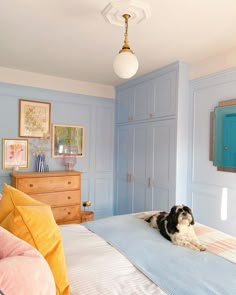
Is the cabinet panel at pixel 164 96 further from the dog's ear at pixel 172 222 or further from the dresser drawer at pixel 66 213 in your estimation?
the dresser drawer at pixel 66 213

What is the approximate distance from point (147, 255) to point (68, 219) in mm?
2286

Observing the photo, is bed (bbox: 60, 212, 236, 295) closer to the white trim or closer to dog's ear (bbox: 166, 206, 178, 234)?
dog's ear (bbox: 166, 206, 178, 234)

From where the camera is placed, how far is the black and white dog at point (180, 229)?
65.7 inches

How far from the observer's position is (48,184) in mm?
3430

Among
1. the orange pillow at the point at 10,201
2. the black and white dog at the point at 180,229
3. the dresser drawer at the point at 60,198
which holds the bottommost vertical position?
the dresser drawer at the point at 60,198

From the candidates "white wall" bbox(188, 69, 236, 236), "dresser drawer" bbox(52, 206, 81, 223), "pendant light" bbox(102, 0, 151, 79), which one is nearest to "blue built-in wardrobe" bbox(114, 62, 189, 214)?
"white wall" bbox(188, 69, 236, 236)

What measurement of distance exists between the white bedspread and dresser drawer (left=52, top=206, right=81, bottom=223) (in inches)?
72.8

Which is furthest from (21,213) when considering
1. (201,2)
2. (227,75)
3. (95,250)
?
(227,75)

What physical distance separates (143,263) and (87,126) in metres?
3.13

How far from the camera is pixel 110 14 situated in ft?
6.49

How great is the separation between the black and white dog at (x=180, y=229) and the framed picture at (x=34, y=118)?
8.77ft

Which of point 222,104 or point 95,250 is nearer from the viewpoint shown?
point 95,250

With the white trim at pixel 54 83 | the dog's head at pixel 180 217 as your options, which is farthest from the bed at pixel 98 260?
the white trim at pixel 54 83

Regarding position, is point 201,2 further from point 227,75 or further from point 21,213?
point 21,213
